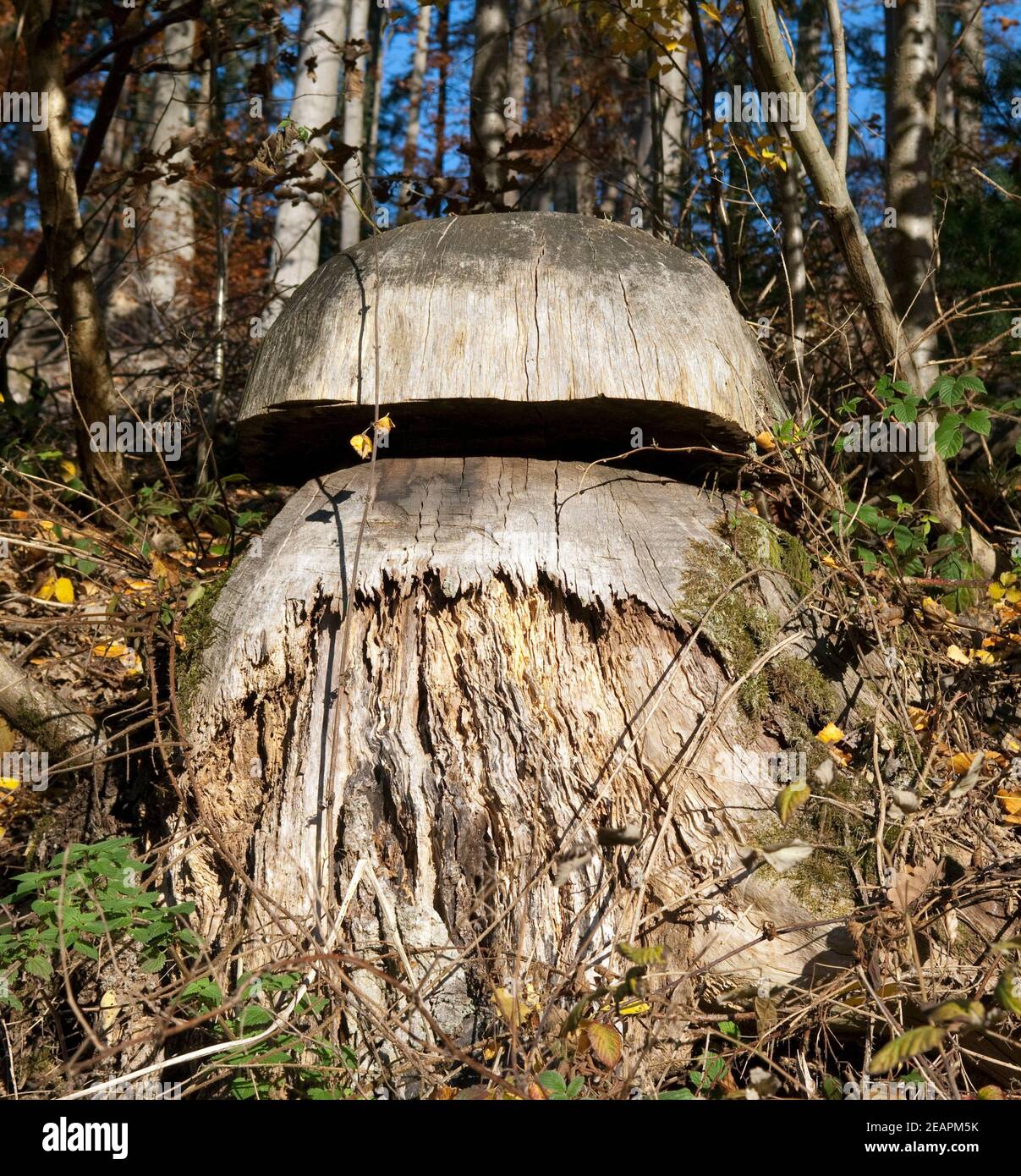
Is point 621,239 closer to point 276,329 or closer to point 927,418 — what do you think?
point 276,329

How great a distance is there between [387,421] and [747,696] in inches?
41.7

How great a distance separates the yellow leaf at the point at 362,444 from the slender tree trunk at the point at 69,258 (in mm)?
1654

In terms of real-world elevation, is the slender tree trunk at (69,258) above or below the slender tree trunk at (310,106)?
below

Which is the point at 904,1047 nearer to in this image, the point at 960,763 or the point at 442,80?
the point at 960,763

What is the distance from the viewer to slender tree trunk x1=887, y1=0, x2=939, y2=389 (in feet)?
12.0

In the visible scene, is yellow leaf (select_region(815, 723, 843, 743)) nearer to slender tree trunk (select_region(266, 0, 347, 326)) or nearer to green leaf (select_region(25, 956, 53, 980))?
green leaf (select_region(25, 956, 53, 980))

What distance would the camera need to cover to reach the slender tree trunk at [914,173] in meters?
3.65

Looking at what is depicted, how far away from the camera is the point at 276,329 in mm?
2680

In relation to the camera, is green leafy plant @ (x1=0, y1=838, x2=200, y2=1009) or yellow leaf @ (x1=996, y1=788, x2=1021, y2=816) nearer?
green leafy plant @ (x1=0, y1=838, x2=200, y2=1009)

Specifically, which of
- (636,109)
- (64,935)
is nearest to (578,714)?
(64,935)

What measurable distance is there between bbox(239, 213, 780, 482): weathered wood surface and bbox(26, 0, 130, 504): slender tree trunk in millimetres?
1569

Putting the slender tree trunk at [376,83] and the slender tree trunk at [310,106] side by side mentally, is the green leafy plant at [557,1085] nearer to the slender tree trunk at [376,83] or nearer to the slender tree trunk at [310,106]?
the slender tree trunk at [310,106]

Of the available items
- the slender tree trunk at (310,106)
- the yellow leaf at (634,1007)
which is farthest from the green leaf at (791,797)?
the slender tree trunk at (310,106)

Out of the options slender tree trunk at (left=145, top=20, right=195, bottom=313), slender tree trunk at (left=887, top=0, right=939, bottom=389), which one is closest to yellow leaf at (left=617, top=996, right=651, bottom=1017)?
slender tree trunk at (left=887, top=0, right=939, bottom=389)
